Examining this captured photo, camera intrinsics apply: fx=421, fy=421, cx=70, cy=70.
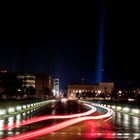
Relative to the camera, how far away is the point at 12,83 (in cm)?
12019

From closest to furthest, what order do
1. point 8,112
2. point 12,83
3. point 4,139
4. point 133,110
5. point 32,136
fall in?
point 4,139, point 32,136, point 8,112, point 133,110, point 12,83

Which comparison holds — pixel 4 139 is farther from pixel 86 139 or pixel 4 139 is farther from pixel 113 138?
pixel 113 138

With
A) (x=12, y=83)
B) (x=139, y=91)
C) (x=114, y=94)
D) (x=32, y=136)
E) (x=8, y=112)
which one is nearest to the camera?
(x=32, y=136)

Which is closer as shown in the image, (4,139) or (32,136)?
(4,139)

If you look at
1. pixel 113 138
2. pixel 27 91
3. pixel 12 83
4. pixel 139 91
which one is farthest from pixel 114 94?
pixel 113 138

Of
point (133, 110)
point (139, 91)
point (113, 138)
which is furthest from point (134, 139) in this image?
point (139, 91)

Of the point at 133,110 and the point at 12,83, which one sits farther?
the point at 12,83

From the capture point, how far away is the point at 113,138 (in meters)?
20.3

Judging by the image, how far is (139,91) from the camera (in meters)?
165

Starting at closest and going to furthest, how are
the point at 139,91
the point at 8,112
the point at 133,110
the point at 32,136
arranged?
the point at 32,136, the point at 8,112, the point at 133,110, the point at 139,91

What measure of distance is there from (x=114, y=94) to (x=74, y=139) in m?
166

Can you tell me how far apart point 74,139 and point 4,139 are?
10.6 ft

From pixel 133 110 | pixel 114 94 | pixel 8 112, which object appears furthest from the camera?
pixel 114 94

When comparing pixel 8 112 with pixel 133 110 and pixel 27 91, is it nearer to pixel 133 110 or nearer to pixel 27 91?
pixel 133 110
